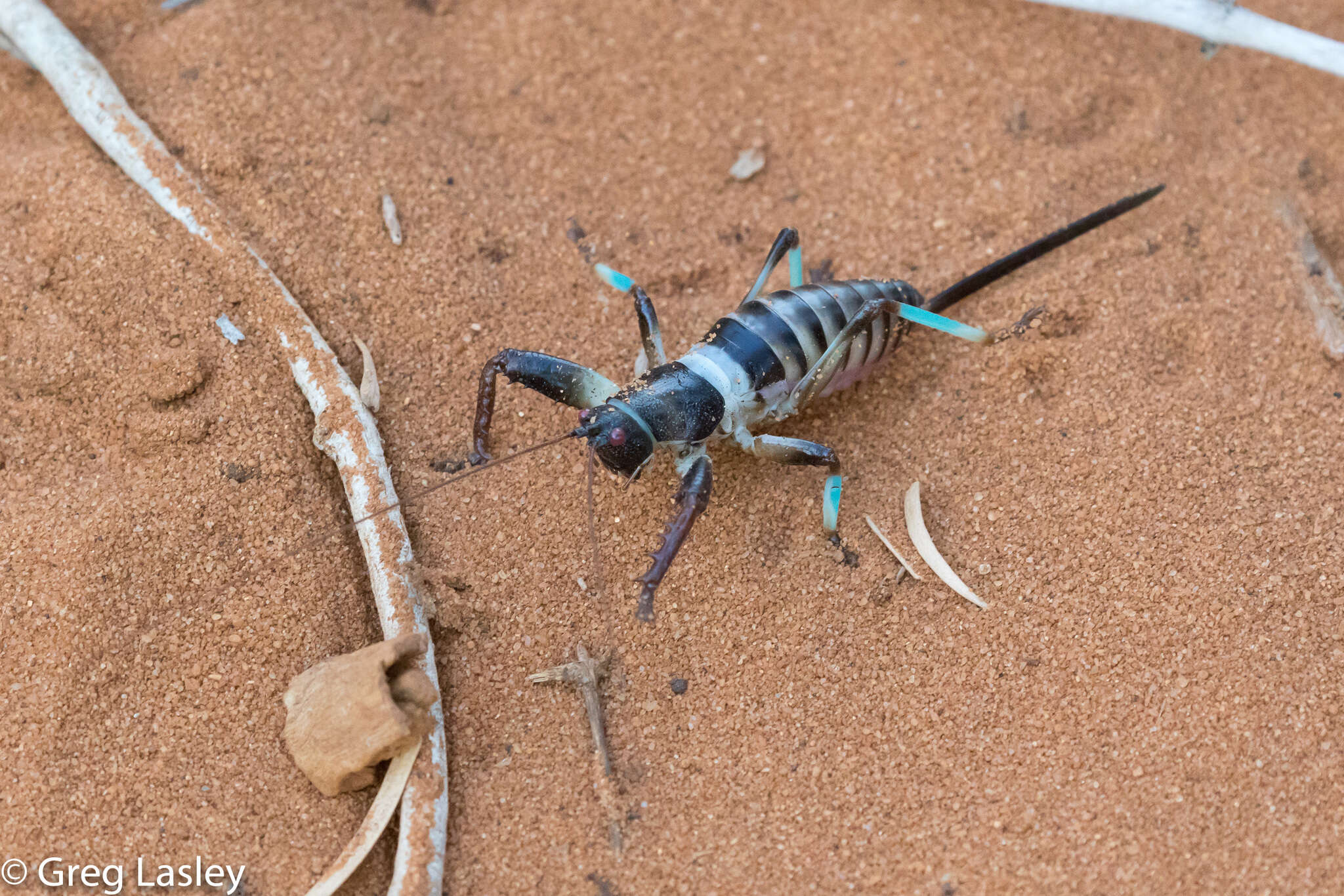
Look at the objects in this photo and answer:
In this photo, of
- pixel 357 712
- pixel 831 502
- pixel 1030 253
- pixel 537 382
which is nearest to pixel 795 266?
pixel 1030 253

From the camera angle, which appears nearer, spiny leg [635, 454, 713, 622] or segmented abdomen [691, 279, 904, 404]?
spiny leg [635, 454, 713, 622]

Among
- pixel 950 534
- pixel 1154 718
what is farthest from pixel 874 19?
pixel 1154 718

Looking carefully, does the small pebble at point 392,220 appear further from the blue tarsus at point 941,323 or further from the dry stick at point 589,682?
the blue tarsus at point 941,323

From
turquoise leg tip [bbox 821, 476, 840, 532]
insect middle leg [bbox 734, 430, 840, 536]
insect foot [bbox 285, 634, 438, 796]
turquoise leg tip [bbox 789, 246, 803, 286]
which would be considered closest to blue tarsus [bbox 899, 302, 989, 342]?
turquoise leg tip [bbox 789, 246, 803, 286]

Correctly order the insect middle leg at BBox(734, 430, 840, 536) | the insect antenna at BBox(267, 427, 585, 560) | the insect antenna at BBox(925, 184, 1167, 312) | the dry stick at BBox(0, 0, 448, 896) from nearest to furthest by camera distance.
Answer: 1. the dry stick at BBox(0, 0, 448, 896)
2. the insect antenna at BBox(267, 427, 585, 560)
3. the insect middle leg at BBox(734, 430, 840, 536)
4. the insect antenna at BBox(925, 184, 1167, 312)

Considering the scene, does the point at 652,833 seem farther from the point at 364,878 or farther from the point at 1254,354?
the point at 1254,354

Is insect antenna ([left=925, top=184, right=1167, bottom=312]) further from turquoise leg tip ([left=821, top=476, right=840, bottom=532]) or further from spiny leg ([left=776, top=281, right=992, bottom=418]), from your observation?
turquoise leg tip ([left=821, top=476, right=840, bottom=532])
